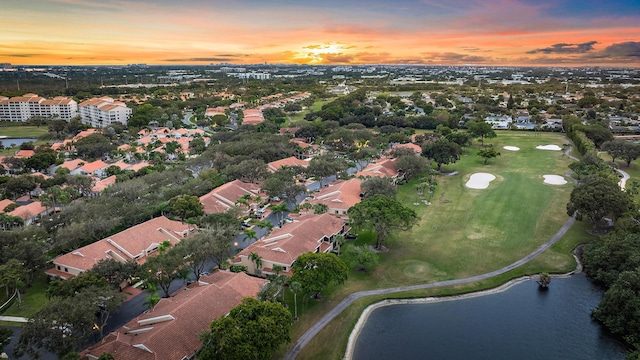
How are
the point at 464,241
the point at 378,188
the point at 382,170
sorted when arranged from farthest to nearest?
the point at 382,170, the point at 378,188, the point at 464,241

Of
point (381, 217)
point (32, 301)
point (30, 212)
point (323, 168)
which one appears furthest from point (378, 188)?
point (30, 212)

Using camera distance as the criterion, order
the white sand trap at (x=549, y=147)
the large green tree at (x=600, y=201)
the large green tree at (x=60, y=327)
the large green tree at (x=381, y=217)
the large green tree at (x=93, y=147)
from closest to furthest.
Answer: the large green tree at (x=60, y=327), the large green tree at (x=381, y=217), the large green tree at (x=600, y=201), the large green tree at (x=93, y=147), the white sand trap at (x=549, y=147)

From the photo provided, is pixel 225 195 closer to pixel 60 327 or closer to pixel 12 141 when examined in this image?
pixel 60 327

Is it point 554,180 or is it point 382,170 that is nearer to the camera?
point 382,170

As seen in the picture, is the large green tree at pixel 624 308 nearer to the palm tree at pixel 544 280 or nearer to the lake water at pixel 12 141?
the palm tree at pixel 544 280

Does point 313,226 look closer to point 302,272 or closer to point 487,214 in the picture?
point 302,272

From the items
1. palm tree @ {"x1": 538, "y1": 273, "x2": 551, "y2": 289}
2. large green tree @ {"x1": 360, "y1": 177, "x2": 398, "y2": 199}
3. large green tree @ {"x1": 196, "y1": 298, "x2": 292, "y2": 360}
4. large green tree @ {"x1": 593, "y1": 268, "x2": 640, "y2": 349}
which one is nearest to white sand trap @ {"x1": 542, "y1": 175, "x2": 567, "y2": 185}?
large green tree @ {"x1": 360, "y1": 177, "x2": 398, "y2": 199}

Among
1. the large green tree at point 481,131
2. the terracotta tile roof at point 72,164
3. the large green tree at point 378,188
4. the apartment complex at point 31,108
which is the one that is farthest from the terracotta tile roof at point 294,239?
the apartment complex at point 31,108
